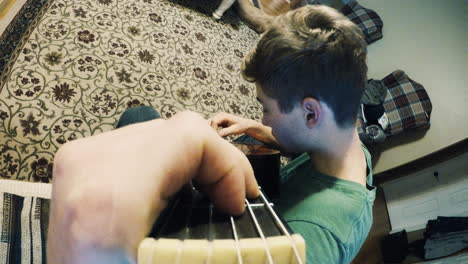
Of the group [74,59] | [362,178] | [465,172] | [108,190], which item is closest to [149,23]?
[74,59]

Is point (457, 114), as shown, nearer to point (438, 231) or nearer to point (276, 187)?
point (438, 231)

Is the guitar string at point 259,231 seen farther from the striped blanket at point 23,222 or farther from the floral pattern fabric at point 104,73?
the floral pattern fabric at point 104,73

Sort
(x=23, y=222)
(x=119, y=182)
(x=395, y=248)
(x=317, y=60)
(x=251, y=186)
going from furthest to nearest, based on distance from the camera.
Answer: (x=395, y=248) < (x=23, y=222) < (x=317, y=60) < (x=251, y=186) < (x=119, y=182)

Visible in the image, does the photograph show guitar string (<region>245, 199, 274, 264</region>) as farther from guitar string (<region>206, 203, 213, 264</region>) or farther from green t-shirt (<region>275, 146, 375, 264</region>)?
green t-shirt (<region>275, 146, 375, 264</region>)

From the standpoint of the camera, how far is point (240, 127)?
106cm

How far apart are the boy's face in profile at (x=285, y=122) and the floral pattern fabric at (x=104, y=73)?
84 centimetres

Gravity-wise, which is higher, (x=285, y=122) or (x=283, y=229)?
(x=283, y=229)

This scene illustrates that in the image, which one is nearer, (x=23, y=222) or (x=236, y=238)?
(x=236, y=238)

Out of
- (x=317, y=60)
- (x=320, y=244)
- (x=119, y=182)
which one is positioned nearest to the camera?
(x=119, y=182)

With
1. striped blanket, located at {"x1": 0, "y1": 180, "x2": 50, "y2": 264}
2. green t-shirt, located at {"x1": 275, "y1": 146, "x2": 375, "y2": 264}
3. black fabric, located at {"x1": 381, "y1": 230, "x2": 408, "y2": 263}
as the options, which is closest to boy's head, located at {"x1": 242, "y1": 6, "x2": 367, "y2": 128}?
green t-shirt, located at {"x1": 275, "y1": 146, "x2": 375, "y2": 264}

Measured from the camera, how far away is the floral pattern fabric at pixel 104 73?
3.85 ft

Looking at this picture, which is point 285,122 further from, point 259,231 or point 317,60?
point 259,231

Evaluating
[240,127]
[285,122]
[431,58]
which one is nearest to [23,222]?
[240,127]

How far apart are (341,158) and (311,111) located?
0.17m
